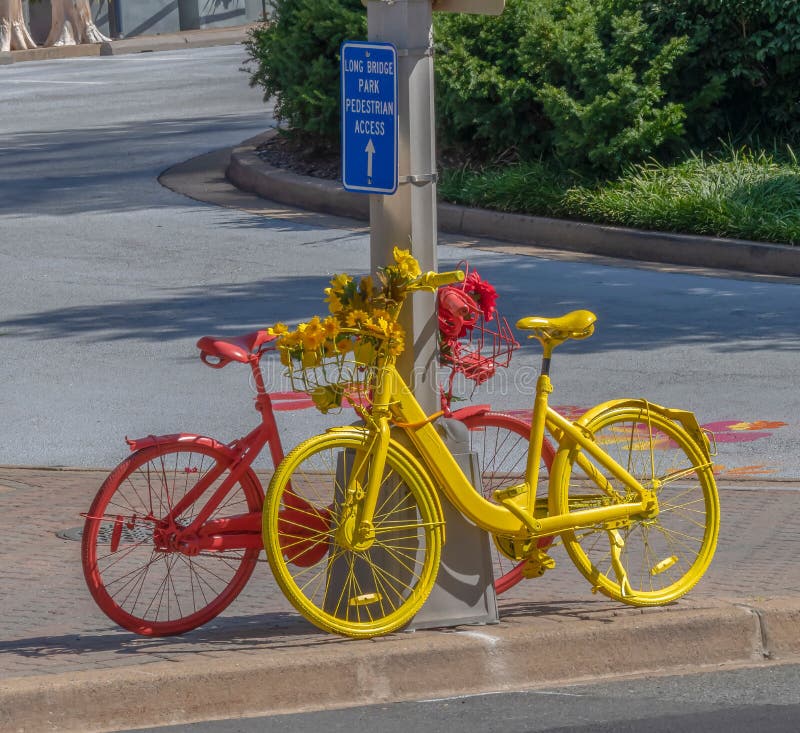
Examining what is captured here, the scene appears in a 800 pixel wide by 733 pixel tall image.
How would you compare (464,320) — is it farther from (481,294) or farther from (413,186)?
(413,186)

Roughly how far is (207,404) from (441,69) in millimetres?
7701

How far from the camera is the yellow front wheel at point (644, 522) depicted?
579 cm

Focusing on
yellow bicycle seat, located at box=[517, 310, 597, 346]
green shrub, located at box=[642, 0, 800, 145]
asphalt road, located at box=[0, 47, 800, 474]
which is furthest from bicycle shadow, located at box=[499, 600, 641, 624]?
green shrub, located at box=[642, 0, 800, 145]

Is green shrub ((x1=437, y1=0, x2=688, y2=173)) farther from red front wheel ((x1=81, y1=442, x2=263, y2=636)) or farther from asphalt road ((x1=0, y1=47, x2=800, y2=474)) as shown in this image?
red front wheel ((x1=81, y1=442, x2=263, y2=636))

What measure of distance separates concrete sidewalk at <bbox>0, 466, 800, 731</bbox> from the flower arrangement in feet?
2.95

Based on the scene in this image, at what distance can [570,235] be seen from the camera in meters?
14.7

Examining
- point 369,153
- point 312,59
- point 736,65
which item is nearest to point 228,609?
point 369,153

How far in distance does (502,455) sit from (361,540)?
1255 millimetres

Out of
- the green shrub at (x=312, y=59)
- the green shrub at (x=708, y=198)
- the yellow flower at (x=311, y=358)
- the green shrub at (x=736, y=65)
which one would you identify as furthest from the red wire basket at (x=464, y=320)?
the green shrub at (x=312, y=59)

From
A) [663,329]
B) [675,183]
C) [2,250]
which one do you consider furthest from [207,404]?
[675,183]

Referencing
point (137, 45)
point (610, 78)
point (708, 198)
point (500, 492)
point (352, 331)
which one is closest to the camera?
point (352, 331)

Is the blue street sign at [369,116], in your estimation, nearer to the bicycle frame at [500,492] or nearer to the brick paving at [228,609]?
the bicycle frame at [500,492]

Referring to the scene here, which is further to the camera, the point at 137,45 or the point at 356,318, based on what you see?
the point at 137,45

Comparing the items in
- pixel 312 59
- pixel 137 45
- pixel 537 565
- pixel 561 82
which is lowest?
pixel 137 45
